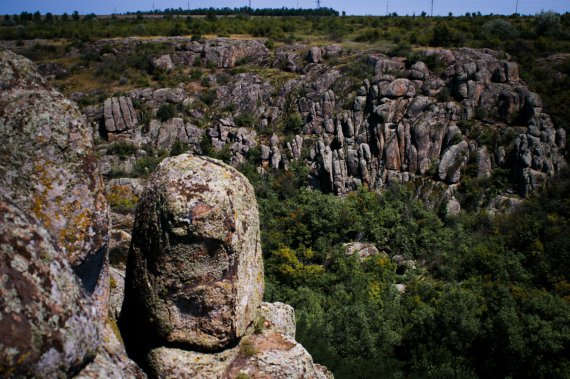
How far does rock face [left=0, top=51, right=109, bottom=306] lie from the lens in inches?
199

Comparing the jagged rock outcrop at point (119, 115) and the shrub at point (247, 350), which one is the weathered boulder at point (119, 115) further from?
the shrub at point (247, 350)

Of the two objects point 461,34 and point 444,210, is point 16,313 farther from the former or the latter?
point 461,34

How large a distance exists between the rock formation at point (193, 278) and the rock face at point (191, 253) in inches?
0.5

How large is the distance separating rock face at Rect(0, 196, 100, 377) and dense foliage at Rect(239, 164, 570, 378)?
1254 cm

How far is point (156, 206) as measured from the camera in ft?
20.5

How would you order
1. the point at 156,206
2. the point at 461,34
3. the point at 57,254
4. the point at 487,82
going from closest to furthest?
1. the point at 57,254
2. the point at 156,206
3. the point at 487,82
4. the point at 461,34

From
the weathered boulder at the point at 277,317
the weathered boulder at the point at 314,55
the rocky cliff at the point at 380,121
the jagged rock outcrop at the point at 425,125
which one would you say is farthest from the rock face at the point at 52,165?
the weathered boulder at the point at 314,55

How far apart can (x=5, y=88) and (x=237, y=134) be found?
1628 inches

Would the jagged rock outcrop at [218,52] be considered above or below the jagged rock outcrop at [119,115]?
above

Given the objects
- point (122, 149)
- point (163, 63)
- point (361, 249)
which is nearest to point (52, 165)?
point (361, 249)

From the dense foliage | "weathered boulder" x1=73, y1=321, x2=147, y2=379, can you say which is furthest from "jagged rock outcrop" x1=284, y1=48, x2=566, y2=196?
"weathered boulder" x1=73, y1=321, x2=147, y2=379

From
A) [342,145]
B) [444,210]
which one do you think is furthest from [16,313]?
[342,145]

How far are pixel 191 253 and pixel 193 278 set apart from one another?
34 cm

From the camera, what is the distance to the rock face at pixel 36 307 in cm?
330
